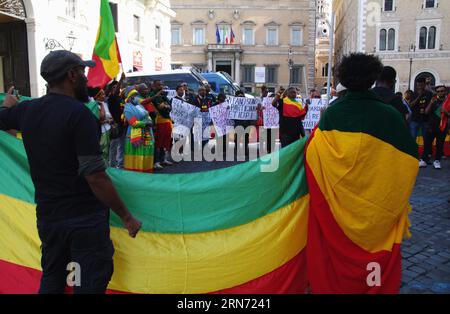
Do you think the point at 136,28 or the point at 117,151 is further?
the point at 136,28

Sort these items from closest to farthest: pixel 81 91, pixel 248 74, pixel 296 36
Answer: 1. pixel 81 91
2. pixel 296 36
3. pixel 248 74

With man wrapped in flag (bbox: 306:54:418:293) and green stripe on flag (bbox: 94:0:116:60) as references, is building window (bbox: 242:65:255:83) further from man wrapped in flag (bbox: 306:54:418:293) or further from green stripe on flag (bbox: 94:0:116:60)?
man wrapped in flag (bbox: 306:54:418:293)

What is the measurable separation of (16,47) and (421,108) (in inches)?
609

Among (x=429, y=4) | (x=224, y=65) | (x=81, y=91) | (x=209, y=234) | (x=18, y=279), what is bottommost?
A: (x=18, y=279)

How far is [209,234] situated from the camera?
3066mm

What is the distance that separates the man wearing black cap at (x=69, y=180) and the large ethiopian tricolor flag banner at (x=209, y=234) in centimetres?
54

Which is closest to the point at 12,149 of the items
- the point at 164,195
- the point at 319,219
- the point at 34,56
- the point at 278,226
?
the point at 164,195

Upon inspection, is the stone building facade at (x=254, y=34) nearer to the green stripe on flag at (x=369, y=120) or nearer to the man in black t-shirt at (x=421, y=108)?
the man in black t-shirt at (x=421, y=108)

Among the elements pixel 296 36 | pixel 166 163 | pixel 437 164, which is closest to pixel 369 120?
pixel 166 163

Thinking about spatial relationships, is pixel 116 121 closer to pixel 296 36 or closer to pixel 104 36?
pixel 104 36

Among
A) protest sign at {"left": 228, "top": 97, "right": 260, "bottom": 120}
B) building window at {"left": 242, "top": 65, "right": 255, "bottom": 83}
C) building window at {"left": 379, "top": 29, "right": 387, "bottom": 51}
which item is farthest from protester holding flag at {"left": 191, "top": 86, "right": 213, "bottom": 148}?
building window at {"left": 242, "top": 65, "right": 255, "bottom": 83}

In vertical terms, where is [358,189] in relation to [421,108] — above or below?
below

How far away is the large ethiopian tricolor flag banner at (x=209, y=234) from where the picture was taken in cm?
300

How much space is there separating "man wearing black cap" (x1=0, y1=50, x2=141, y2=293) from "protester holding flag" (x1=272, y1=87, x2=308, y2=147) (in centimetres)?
789
